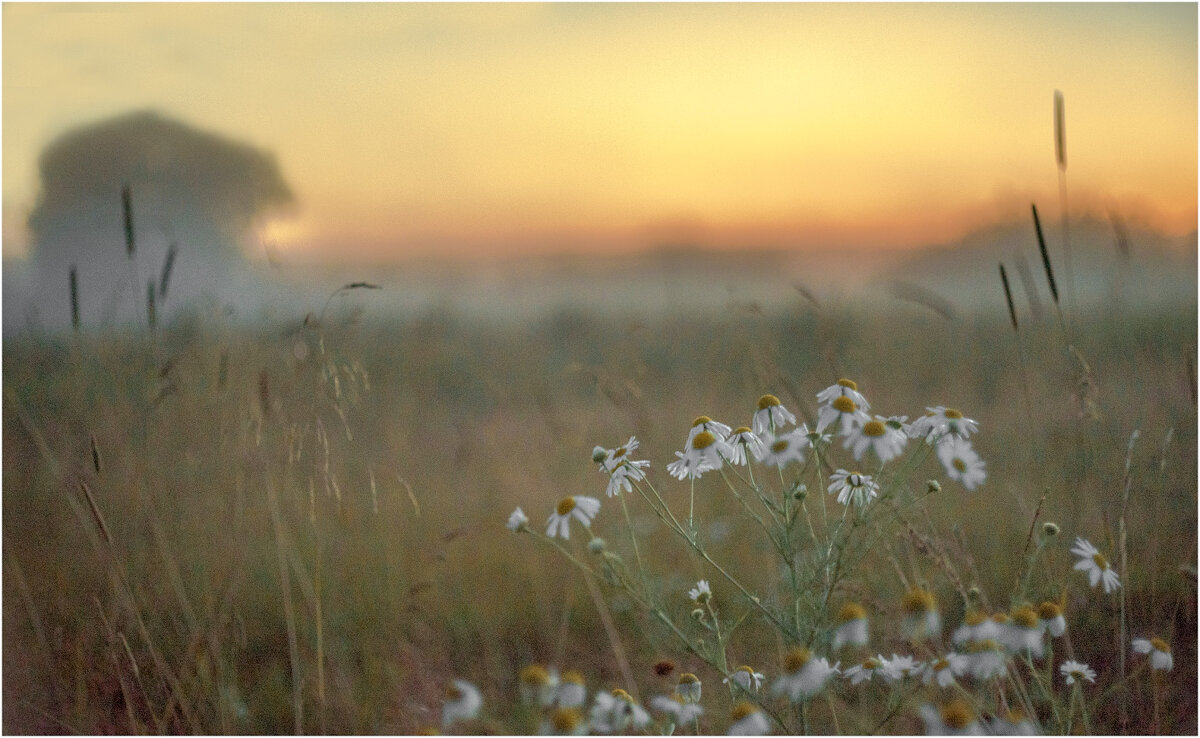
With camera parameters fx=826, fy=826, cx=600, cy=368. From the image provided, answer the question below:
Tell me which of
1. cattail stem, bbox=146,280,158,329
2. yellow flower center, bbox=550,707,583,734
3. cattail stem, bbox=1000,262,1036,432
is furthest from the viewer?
cattail stem, bbox=146,280,158,329

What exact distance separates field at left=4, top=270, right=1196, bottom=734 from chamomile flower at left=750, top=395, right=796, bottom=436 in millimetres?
192

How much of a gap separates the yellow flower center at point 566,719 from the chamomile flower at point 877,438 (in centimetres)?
37

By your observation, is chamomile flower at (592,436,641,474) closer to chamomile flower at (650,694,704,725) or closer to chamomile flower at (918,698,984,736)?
chamomile flower at (650,694,704,725)

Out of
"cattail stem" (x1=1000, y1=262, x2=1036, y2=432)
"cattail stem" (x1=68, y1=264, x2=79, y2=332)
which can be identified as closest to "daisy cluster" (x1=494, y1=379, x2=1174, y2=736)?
"cattail stem" (x1=1000, y1=262, x2=1036, y2=432)

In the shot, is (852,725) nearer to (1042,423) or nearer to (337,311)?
(1042,423)

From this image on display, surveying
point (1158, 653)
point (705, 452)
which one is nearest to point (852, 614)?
point (705, 452)

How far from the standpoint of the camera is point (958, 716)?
0.78m

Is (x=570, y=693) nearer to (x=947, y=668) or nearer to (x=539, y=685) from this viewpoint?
(x=539, y=685)

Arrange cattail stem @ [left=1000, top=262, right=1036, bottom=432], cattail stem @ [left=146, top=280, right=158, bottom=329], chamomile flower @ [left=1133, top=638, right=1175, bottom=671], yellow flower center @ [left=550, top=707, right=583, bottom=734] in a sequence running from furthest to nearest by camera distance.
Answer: cattail stem @ [left=146, top=280, right=158, bottom=329]
cattail stem @ [left=1000, top=262, right=1036, bottom=432]
chamomile flower @ [left=1133, top=638, right=1175, bottom=671]
yellow flower center @ [left=550, top=707, right=583, bottom=734]

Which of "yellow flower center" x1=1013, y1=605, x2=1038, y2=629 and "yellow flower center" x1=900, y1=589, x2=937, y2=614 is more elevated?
"yellow flower center" x1=900, y1=589, x2=937, y2=614

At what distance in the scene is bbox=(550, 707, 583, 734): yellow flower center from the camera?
2.42 ft

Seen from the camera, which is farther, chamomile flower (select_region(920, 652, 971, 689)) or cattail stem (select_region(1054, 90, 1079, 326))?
cattail stem (select_region(1054, 90, 1079, 326))

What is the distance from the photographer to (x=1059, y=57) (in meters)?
1.41

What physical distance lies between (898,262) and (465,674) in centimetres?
107
